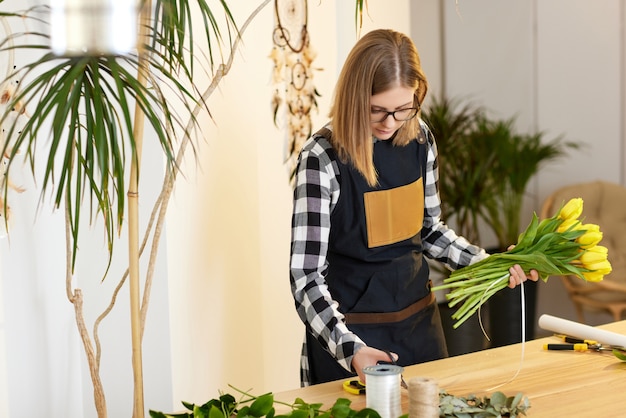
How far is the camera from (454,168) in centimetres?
559

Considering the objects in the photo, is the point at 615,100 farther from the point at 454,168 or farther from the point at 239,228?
the point at 239,228

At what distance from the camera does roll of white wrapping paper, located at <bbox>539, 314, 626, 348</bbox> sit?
95.8 inches

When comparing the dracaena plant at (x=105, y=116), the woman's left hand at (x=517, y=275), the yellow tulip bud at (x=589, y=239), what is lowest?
the woman's left hand at (x=517, y=275)

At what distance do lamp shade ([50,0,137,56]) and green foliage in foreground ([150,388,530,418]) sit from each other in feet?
2.65

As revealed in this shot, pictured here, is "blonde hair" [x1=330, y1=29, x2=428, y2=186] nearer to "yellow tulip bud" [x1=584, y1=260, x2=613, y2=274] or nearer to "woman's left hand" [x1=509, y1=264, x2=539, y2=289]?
"woman's left hand" [x1=509, y1=264, x2=539, y2=289]

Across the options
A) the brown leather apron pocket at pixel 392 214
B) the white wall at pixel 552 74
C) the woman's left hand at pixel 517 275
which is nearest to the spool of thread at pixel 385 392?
the woman's left hand at pixel 517 275

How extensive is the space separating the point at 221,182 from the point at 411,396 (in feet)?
5.13

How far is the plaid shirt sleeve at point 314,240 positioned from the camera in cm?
231

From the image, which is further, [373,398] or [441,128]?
[441,128]

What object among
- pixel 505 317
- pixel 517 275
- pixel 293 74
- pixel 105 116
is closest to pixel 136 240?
pixel 105 116

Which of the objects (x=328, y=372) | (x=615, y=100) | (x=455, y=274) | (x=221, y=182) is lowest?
(x=328, y=372)

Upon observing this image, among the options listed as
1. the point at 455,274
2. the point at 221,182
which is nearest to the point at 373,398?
the point at 455,274

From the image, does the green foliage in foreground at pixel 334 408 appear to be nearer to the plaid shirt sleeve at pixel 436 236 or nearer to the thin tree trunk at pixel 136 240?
the thin tree trunk at pixel 136 240

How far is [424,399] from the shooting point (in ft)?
5.78
